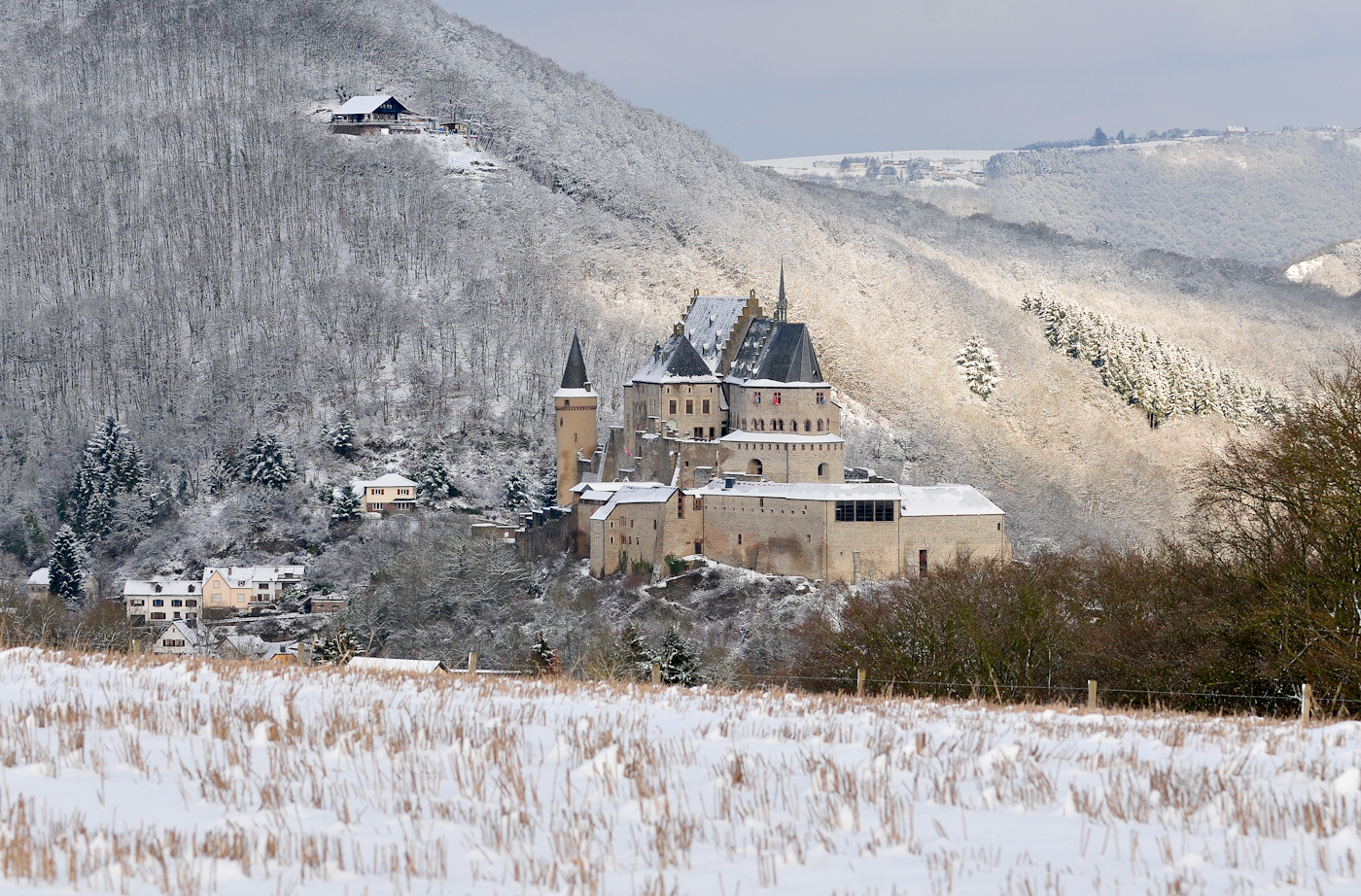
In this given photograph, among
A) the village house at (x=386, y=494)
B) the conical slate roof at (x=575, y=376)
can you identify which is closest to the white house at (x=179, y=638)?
the conical slate roof at (x=575, y=376)

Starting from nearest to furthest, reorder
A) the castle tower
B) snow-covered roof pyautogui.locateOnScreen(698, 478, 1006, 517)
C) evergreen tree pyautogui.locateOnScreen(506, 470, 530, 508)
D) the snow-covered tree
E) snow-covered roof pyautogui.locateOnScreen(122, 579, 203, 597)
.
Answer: snow-covered roof pyautogui.locateOnScreen(698, 478, 1006, 517)
the castle tower
snow-covered roof pyautogui.locateOnScreen(122, 579, 203, 597)
evergreen tree pyautogui.locateOnScreen(506, 470, 530, 508)
the snow-covered tree

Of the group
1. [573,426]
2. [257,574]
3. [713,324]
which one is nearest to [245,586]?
[257,574]

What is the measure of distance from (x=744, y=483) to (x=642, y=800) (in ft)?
231

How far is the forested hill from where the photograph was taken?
13750 centimetres

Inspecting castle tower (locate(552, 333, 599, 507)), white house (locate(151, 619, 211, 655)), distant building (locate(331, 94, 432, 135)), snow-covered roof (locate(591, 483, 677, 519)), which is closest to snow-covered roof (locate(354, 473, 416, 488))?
castle tower (locate(552, 333, 599, 507))

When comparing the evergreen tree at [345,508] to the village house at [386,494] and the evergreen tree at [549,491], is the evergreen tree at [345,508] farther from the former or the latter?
the evergreen tree at [549,491]

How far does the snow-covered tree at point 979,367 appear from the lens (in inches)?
6319

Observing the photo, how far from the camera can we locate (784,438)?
85.2 meters

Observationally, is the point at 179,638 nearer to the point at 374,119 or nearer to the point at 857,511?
the point at 857,511

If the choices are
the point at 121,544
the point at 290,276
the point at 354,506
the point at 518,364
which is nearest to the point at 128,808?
the point at 354,506

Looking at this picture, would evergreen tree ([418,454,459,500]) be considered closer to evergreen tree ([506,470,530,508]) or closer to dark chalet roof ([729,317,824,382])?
evergreen tree ([506,470,530,508])

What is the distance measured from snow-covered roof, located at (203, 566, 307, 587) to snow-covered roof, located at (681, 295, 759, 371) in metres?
28.6

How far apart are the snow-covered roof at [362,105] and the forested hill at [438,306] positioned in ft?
16.2

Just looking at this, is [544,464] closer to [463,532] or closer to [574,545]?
Answer: [463,532]
